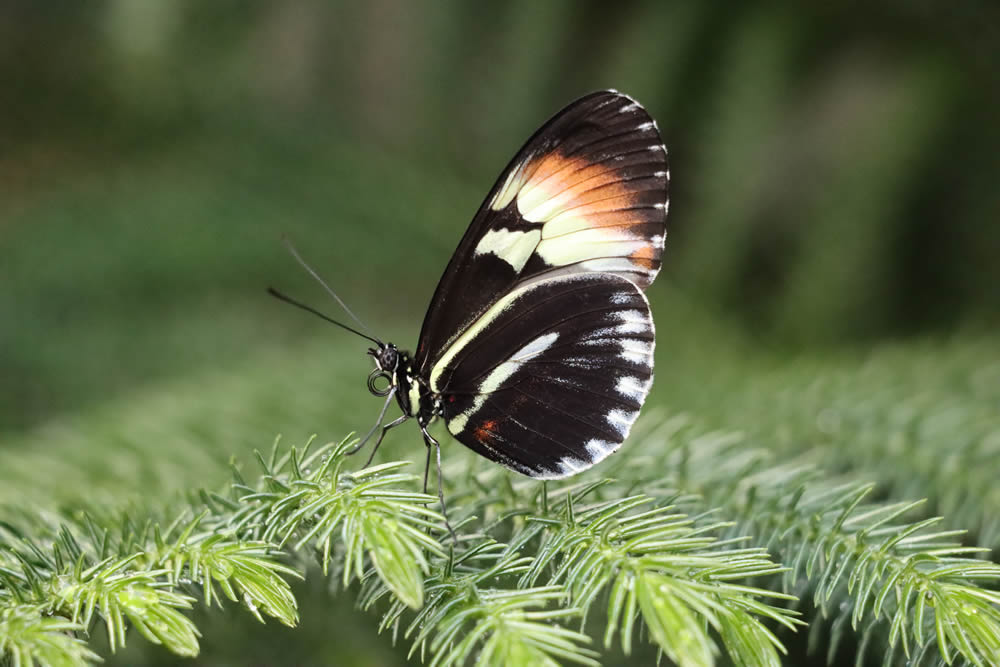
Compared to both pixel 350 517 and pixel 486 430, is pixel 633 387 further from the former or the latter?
pixel 350 517

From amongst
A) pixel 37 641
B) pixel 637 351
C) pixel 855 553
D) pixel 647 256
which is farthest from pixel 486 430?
pixel 37 641

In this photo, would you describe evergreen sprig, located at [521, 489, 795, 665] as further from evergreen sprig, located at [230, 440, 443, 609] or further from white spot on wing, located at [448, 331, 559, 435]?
white spot on wing, located at [448, 331, 559, 435]

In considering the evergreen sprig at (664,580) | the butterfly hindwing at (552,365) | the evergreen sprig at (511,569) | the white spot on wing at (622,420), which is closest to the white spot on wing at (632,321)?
the butterfly hindwing at (552,365)

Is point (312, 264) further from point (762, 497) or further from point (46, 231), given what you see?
point (762, 497)

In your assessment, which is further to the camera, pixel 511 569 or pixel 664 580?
pixel 511 569

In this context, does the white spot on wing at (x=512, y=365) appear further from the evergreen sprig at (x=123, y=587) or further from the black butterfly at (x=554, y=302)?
the evergreen sprig at (x=123, y=587)

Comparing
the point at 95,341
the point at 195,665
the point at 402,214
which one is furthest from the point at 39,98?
the point at 195,665
